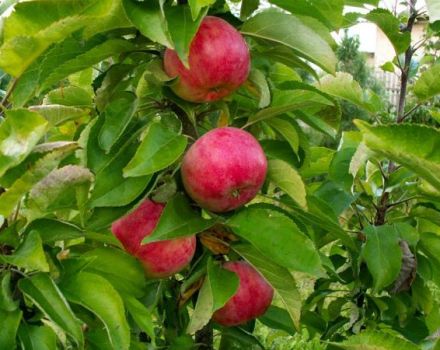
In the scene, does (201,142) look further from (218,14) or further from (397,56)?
(397,56)

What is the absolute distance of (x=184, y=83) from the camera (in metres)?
1.26

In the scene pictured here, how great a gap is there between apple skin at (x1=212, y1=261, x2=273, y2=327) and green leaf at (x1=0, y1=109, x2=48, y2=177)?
1.93ft

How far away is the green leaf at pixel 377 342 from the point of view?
100cm

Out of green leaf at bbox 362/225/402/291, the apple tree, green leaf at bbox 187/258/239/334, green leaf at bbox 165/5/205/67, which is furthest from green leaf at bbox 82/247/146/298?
green leaf at bbox 362/225/402/291

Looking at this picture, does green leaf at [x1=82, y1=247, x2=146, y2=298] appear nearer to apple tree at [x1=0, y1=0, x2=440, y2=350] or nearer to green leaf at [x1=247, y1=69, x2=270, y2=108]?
apple tree at [x1=0, y1=0, x2=440, y2=350]

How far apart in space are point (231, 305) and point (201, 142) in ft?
1.31

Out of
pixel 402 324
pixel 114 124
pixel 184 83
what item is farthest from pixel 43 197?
pixel 402 324

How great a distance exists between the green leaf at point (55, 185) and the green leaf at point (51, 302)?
0.11 m

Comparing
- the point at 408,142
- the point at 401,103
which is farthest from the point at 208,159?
the point at 401,103

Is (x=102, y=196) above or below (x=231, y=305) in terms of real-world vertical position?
above

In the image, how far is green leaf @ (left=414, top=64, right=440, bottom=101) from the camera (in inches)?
67.0

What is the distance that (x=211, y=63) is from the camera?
4.07 ft

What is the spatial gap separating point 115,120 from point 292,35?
0.35 m

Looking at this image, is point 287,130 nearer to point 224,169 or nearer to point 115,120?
point 224,169
